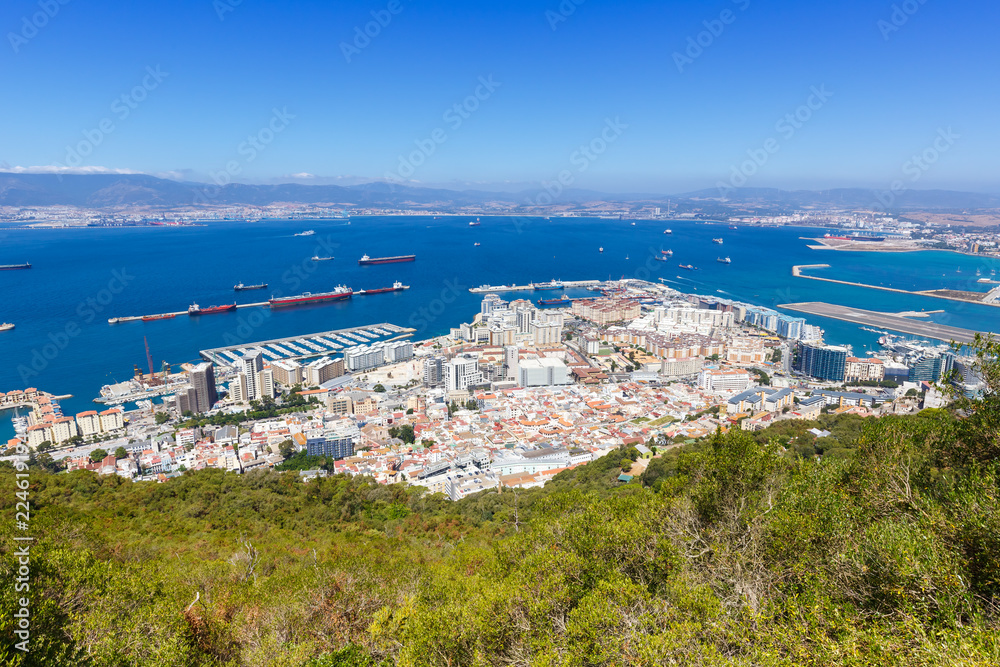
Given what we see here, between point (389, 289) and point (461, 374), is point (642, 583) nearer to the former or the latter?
point (461, 374)

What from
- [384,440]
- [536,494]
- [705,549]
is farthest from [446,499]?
[705,549]

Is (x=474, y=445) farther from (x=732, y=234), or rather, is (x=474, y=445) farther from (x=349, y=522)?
(x=732, y=234)

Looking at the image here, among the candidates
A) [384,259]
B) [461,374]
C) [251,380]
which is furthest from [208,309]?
[384,259]

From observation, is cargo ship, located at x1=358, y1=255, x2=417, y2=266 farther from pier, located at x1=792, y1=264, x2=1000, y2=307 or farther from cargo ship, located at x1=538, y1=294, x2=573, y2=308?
pier, located at x1=792, y1=264, x2=1000, y2=307

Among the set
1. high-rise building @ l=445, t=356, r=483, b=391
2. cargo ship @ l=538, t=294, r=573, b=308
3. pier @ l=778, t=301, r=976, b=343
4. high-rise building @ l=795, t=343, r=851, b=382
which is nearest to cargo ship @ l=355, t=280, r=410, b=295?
cargo ship @ l=538, t=294, r=573, b=308

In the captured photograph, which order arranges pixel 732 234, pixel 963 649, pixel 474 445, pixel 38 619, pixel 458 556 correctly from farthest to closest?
pixel 732 234 < pixel 474 445 < pixel 458 556 < pixel 38 619 < pixel 963 649

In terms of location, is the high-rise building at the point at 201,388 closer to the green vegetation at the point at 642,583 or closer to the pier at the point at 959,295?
the green vegetation at the point at 642,583
